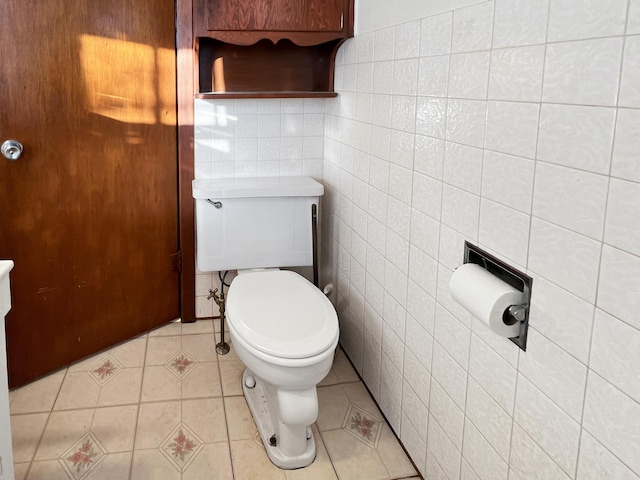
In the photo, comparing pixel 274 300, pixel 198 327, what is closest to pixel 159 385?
pixel 198 327

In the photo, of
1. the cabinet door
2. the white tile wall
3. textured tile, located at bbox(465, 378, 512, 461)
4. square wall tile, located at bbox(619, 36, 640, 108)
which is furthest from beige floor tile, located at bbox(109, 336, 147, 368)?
square wall tile, located at bbox(619, 36, 640, 108)

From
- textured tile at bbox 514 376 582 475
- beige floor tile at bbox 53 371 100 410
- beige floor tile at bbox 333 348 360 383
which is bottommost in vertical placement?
beige floor tile at bbox 53 371 100 410

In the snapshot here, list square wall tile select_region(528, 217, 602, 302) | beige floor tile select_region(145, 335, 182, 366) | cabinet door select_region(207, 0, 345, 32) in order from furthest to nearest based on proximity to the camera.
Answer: beige floor tile select_region(145, 335, 182, 366) → cabinet door select_region(207, 0, 345, 32) → square wall tile select_region(528, 217, 602, 302)

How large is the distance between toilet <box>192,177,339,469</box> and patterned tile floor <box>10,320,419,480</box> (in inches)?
3.6

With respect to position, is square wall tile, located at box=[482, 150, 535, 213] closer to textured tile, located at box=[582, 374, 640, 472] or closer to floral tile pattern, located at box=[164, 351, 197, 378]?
textured tile, located at box=[582, 374, 640, 472]

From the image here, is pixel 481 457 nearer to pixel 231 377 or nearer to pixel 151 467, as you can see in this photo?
pixel 151 467

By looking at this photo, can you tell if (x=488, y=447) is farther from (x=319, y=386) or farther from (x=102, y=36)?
(x=102, y=36)

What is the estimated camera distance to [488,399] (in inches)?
54.3

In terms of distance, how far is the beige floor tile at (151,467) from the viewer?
177cm

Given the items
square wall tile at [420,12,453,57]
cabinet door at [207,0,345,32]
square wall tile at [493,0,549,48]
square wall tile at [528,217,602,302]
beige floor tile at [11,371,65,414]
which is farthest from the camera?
cabinet door at [207,0,345,32]

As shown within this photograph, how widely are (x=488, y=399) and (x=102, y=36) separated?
70.5 inches

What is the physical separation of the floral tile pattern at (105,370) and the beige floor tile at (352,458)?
2.86 feet

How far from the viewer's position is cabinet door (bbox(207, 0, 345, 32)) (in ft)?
7.19

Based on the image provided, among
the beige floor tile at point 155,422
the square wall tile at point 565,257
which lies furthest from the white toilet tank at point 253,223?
the square wall tile at point 565,257
